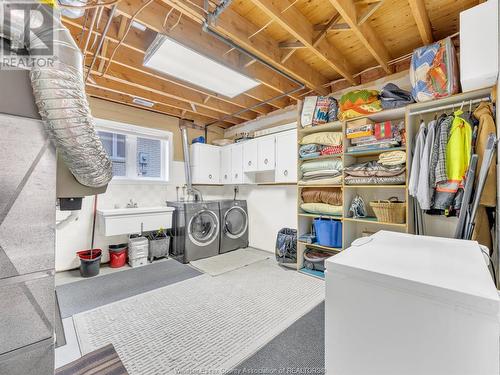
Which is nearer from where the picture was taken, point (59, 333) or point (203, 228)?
point (59, 333)

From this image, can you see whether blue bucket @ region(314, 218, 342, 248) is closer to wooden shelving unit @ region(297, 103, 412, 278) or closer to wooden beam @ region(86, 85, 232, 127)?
wooden shelving unit @ region(297, 103, 412, 278)

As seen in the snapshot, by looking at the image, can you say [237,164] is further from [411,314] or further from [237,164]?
[411,314]

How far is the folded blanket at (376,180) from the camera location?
2.32m

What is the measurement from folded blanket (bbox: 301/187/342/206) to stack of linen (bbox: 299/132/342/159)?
1.57 feet

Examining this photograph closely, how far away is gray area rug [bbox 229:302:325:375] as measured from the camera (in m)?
1.48

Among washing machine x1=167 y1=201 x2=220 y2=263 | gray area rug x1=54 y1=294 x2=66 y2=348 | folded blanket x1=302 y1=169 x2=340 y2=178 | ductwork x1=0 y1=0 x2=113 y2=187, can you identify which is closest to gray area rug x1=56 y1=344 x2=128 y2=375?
gray area rug x1=54 y1=294 x2=66 y2=348

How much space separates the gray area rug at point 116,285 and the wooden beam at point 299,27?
9.95 feet

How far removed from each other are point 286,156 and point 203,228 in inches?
76.3

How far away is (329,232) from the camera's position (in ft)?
9.44

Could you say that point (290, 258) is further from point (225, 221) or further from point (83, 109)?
point (83, 109)

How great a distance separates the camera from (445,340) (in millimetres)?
738

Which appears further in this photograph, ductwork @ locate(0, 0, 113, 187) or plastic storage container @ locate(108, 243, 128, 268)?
plastic storage container @ locate(108, 243, 128, 268)

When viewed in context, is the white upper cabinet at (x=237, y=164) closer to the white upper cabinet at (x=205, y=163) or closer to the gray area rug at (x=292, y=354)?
the white upper cabinet at (x=205, y=163)

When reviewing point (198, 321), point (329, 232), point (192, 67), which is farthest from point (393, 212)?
point (192, 67)
